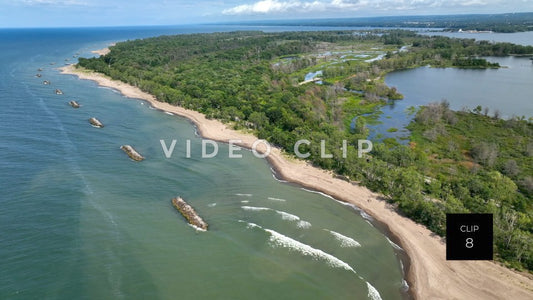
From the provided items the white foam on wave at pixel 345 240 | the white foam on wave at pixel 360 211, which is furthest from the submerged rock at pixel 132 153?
the white foam on wave at pixel 345 240

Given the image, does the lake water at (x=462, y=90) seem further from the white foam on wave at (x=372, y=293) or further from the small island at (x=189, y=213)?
the small island at (x=189, y=213)

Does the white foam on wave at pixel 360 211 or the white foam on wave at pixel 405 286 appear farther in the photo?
the white foam on wave at pixel 360 211

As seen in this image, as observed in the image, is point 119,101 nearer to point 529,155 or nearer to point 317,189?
point 317,189

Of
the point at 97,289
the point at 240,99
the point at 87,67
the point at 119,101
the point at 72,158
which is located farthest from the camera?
the point at 87,67

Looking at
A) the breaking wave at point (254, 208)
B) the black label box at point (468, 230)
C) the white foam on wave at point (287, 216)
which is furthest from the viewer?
the breaking wave at point (254, 208)

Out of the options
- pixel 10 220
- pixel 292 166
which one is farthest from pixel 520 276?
pixel 10 220
